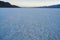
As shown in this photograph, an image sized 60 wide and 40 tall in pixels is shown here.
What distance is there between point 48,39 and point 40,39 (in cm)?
99

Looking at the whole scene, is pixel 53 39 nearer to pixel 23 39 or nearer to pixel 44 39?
pixel 44 39

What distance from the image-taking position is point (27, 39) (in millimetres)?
20266

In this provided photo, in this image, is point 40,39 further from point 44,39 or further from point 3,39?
point 3,39

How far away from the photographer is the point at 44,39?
67.6 feet

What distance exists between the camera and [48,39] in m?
20.3

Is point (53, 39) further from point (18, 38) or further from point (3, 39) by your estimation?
point (3, 39)

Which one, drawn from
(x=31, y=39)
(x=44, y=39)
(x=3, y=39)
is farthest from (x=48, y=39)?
(x=3, y=39)

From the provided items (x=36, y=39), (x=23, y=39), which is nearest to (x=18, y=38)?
(x=23, y=39)

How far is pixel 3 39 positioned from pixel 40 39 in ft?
14.7

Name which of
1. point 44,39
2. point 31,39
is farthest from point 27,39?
point 44,39

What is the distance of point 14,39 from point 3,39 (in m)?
1.34

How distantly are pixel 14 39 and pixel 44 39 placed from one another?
3679mm

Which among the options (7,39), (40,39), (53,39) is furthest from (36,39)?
(7,39)

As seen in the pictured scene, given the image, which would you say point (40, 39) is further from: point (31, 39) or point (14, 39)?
point (14, 39)
